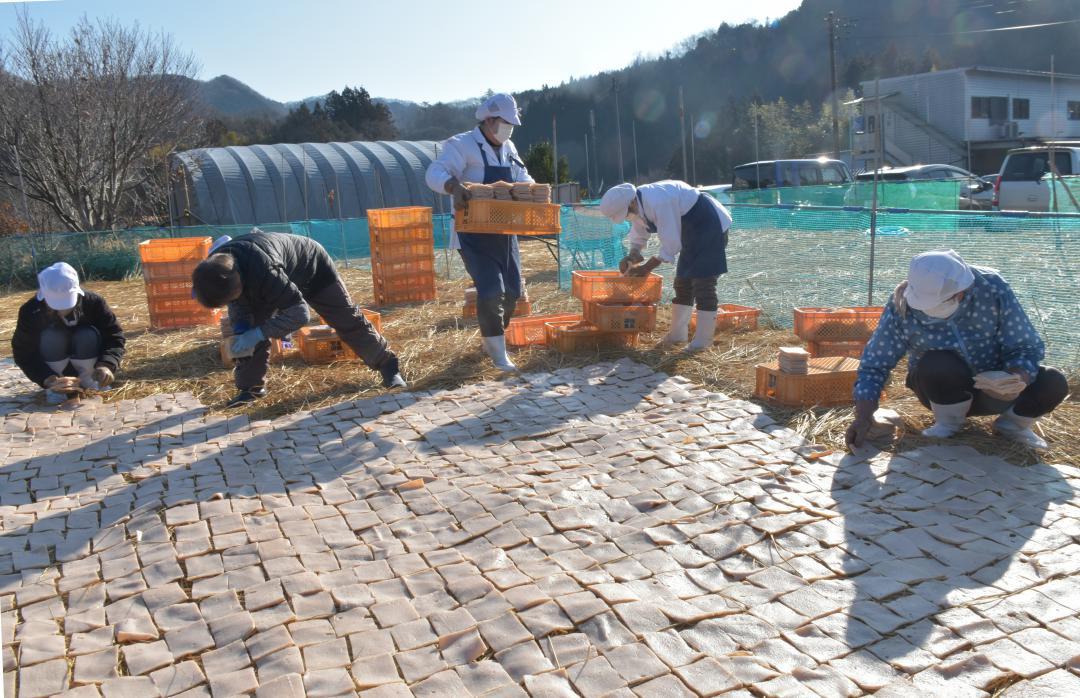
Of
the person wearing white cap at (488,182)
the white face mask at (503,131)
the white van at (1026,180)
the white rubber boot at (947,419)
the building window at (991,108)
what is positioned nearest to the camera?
the white rubber boot at (947,419)

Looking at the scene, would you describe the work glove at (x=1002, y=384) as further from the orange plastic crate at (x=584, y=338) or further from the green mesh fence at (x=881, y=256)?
the orange plastic crate at (x=584, y=338)

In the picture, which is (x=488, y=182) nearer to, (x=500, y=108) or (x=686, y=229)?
(x=500, y=108)

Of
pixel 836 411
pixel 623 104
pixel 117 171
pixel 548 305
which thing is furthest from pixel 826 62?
pixel 836 411

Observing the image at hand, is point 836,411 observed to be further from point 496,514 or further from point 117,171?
point 117,171

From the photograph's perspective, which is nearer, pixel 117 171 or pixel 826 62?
pixel 117 171

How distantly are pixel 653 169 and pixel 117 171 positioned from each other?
3645 cm

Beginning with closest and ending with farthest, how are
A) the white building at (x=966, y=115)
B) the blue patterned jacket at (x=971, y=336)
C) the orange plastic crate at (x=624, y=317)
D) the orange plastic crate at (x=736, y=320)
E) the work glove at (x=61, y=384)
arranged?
the blue patterned jacket at (x=971, y=336) < the work glove at (x=61, y=384) < the orange plastic crate at (x=624, y=317) < the orange plastic crate at (x=736, y=320) < the white building at (x=966, y=115)

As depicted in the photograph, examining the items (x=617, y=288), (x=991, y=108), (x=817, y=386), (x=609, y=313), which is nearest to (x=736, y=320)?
(x=617, y=288)

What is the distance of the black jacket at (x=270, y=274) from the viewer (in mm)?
5215

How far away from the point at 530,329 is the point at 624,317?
0.99 metres

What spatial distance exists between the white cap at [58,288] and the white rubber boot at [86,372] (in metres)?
0.52

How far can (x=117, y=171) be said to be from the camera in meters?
20.3

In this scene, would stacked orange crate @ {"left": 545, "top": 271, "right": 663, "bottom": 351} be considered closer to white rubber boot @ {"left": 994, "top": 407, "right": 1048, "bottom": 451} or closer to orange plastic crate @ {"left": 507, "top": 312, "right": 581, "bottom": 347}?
orange plastic crate @ {"left": 507, "top": 312, "right": 581, "bottom": 347}

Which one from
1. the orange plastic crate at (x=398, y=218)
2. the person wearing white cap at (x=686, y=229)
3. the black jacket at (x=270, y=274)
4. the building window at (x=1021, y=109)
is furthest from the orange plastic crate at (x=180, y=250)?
the building window at (x=1021, y=109)
